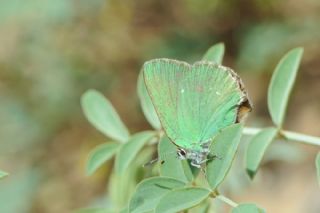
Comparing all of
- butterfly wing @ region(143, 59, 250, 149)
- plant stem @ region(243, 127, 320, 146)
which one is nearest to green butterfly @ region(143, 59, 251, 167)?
butterfly wing @ region(143, 59, 250, 149)

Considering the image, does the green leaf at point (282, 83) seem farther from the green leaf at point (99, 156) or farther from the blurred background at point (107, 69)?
the blurred background at point (107, 69)

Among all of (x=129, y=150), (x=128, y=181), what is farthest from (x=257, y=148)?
(x=128, y=181)

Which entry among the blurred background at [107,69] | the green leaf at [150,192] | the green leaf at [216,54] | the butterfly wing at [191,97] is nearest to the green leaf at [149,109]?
the green leaf at [216,54]

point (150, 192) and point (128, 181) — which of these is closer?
point (150, 192)

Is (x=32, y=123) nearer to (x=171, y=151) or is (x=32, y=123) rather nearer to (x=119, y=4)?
(x=119, y=4)

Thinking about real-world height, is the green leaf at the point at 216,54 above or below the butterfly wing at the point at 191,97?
above

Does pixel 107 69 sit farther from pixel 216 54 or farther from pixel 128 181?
pixel 216 54

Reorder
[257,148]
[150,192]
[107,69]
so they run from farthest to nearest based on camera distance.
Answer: [107,69]
[257,148]
[150,192]
